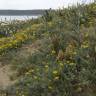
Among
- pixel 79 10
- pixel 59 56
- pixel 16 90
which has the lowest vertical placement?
pixel 16 90

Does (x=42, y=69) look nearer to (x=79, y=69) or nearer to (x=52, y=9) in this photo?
(x=79, y=69)

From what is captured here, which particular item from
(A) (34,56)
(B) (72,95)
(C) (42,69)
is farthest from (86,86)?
(A) (34,56)

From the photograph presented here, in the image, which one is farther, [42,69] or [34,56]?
[34,56]

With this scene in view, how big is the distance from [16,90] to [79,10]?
2.74 meters

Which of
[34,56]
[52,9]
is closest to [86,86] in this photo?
[34,56]

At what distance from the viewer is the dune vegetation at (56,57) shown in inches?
240

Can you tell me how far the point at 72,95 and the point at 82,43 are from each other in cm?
121

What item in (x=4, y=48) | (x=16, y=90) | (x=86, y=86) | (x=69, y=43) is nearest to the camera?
(x=86, y=86)

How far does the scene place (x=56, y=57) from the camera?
6887mm

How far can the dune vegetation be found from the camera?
20.0 feet

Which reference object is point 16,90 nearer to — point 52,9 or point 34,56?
point 34,56

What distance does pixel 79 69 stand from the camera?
20.7ft

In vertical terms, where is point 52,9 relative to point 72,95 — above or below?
above

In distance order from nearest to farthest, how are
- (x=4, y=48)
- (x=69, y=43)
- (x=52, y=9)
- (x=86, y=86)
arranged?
1. (x=86, y=86)
2. (x=69, y=43)
3. (x=4, y=48)
4. (x=52, y=9)
